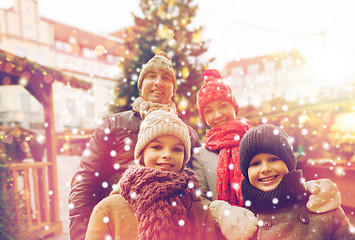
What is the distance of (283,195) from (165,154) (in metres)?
0.67

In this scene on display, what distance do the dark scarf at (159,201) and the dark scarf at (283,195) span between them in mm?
371

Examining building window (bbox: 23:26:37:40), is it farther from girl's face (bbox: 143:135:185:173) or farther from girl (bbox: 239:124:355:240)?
girl (bbox: 239:124:355:240)

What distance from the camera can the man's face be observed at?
1854 mm

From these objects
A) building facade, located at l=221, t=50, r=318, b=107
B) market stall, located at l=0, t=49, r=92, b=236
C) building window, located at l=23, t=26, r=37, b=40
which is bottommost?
market stall, located at l=0, t=49, r=92, b=236

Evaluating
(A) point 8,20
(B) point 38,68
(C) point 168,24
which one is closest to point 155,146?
(B) point 38,68

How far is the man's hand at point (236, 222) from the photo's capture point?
1.22 metres

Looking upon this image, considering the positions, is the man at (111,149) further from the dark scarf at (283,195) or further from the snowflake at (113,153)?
the dark scarf at (283,195)

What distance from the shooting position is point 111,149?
194 centimetres

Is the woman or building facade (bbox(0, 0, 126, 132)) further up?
building facade (bbox(0, 0, 126, 132))

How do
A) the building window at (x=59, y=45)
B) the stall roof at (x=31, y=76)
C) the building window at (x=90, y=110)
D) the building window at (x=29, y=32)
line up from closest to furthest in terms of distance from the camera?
the stall roof at (x=31, y=76) → the building window at (x=29, y=32) → the building window at (x=59, y=45) → the building window at (x=90, y=110)

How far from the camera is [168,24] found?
195 inches

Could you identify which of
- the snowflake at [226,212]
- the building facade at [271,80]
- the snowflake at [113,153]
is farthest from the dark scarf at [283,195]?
the building facade at [271,80]

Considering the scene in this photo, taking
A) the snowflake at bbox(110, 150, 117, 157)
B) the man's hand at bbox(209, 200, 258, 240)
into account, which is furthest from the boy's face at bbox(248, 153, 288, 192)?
the snowflake at bbox(110, 150, 117, 157)

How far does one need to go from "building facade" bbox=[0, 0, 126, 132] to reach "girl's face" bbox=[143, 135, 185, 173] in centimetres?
1544
